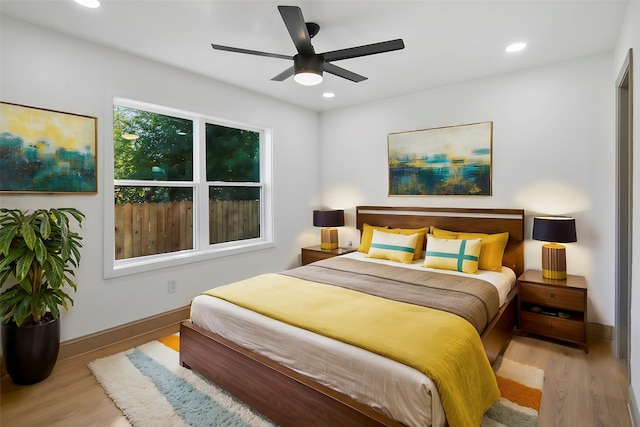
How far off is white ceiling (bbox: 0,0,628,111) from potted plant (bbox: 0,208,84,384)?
146 centimetres

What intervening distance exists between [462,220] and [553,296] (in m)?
1.14

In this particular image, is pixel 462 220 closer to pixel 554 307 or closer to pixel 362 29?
pixel 554 307

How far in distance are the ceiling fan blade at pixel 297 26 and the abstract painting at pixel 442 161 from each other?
7.11 feet

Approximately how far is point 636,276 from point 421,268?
1.60 meters

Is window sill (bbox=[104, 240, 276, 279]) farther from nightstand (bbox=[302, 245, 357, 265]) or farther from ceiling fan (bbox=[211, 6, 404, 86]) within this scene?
ceiling fan (bbox=[211, 6, 404, 86])

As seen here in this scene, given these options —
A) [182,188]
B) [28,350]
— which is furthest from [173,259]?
[28,350]

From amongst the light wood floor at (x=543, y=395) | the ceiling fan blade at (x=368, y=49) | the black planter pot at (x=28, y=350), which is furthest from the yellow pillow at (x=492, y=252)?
the black planter pot at (x=28, y=350)

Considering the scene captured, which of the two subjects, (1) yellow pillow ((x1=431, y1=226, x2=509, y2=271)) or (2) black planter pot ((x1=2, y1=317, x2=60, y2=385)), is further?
(1) yellow pillow ((x1=431, y1=226, x2=509, y2=271))

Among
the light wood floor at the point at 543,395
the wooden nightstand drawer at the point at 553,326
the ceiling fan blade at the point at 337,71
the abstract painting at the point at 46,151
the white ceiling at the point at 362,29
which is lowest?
the light wood floor at the point at 543,395

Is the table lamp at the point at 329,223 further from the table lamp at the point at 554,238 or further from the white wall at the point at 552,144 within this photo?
the table lamp at the point at 554,238

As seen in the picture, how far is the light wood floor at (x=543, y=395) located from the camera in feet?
6.37

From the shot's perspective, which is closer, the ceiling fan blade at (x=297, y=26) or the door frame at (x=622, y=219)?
the ceiling fan blade at (x=297, y=26)

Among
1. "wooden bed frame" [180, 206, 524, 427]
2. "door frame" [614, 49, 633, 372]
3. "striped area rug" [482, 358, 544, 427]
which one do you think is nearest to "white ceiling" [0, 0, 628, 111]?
"door frame" [614, 49, 633, 372]

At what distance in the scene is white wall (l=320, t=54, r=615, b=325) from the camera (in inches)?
117
